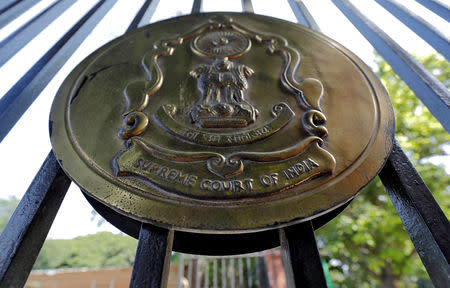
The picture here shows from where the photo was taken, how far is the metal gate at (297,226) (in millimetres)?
804

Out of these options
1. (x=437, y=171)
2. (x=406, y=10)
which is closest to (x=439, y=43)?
(x=406, y=10)

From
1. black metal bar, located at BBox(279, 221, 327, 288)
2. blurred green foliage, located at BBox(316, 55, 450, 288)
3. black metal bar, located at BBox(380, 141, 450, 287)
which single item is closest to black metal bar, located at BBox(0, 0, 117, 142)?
black metal bar, located at BBox(279, 221, 327, 288)

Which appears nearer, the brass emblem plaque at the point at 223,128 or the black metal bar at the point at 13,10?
the brass emblem plaque at the point at 223,128

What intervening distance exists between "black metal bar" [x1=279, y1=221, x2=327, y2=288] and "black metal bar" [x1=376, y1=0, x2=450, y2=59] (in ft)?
3.65

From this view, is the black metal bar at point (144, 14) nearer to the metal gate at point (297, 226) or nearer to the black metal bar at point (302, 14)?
the metal gate at point (297, 226)

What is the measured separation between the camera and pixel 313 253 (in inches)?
31.8

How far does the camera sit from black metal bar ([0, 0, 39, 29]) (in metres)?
1.56

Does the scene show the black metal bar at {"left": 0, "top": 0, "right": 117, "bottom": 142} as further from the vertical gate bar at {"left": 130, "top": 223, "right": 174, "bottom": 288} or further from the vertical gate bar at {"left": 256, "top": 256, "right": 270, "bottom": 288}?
the vertical gate bar at {"left": 256, "top": 256, "right": 270, "bottom": 288}

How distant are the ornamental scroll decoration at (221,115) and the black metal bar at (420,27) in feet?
2.17

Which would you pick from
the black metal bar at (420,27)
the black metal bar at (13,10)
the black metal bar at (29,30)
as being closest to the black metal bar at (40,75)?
the black metal bar at (29,30)

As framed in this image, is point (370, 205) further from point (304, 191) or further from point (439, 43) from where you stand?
point (304, 191)

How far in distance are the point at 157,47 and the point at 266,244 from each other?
1120 mm

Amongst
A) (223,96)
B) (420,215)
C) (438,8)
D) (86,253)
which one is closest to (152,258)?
(223,96)

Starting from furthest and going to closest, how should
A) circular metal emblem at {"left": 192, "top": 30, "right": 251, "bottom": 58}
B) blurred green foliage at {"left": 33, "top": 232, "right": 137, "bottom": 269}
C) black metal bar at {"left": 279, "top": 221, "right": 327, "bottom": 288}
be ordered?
blurred green foliage at {"left": 33, "top": 232, "right": 137, "bottom": 269}, circular metal emblem at {"left": 192, "top": 30, "right": 251, "bottom": 58}, black metal bar at {"left": 279, "top": 221, "right": 327, "bottom": 288}
